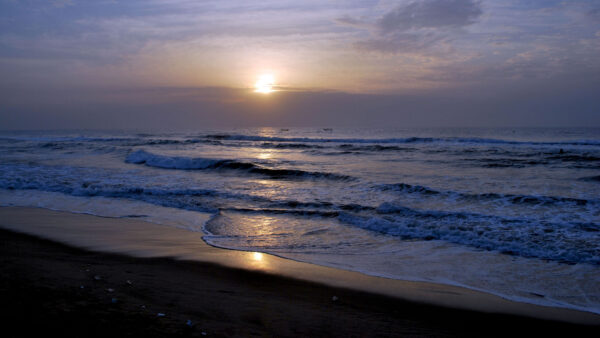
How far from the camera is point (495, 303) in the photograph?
4.57 m

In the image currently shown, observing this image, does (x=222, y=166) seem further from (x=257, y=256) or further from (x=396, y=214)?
(x=257, y=256)

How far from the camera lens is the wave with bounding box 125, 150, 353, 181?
57.3 ft

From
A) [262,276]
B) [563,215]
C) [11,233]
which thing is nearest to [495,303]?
[262,276]

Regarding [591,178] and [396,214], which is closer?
[396,214]

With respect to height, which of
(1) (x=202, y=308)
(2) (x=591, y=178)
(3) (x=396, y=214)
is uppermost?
(2) (x=591, y=178)

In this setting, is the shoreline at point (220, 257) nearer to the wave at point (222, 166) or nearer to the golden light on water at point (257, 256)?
the golden light on water at point (257, 256)

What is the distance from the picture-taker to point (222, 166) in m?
22.0

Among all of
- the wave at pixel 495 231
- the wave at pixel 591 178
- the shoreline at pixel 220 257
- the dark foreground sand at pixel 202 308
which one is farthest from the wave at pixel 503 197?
the dark foreground sand at pixel 202 308

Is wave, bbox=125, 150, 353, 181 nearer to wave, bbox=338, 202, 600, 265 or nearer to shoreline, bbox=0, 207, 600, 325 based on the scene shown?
wave, bbox=338, 202, 600, 265

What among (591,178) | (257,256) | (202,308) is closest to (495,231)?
(257,256)

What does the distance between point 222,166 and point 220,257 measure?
16.1 metres

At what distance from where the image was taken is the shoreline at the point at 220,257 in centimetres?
449

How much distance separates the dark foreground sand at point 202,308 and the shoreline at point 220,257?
0.21 metres

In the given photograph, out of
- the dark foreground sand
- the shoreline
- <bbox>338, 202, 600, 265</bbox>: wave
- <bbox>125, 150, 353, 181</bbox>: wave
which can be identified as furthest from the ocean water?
the dark foreground sand
